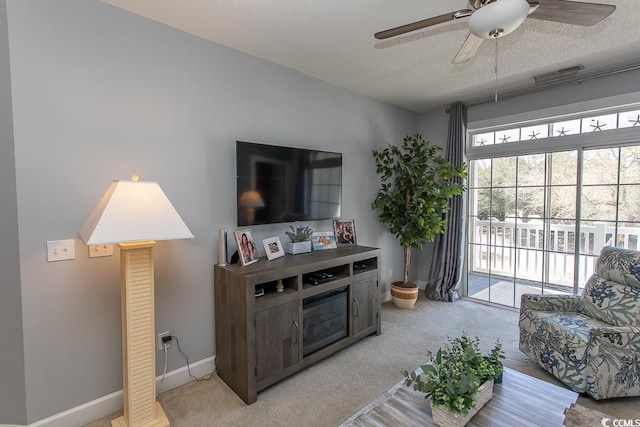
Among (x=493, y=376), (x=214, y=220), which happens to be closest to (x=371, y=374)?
(x=493, y=376)

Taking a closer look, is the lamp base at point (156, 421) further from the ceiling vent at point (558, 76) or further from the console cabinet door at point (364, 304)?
the ceiling vent at point (558, 76)

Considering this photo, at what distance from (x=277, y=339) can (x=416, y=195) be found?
2287 millimetres

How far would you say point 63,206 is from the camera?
5.82 feet

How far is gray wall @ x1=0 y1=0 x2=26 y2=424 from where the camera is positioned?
161 centimetres

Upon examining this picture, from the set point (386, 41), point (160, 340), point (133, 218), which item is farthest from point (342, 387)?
point (386, 41)

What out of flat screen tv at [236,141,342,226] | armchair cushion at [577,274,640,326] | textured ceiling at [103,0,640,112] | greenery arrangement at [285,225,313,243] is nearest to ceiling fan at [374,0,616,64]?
textured ceiling at [103,0,640,112]

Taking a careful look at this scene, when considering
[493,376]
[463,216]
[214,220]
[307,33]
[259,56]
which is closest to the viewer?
[493,376]

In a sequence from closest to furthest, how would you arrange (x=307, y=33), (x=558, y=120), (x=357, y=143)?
(x=307, y=33) → (x=558, y=120) → (x=357, y=143)

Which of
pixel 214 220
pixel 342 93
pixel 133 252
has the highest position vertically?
pixel 342 93

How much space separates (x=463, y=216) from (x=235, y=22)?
3392 millimetres

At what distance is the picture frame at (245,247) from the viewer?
2.26 m

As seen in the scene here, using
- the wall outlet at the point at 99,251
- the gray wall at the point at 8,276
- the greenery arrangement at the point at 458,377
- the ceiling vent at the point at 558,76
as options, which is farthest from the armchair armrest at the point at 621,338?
the gray wall at the point at 8,276

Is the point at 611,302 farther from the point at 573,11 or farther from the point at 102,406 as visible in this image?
the point at 102,406

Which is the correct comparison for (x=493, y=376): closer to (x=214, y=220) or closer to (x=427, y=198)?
(x=214, y=220)
